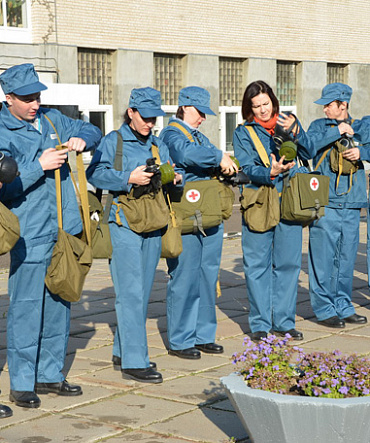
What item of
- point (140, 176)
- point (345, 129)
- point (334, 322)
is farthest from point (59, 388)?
point (345, 129)

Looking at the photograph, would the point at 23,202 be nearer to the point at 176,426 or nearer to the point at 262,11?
the point at 176,426

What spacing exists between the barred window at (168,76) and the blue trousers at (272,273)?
71.4 feet

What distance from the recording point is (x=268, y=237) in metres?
7.72

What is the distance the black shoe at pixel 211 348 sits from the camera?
24.0 ft

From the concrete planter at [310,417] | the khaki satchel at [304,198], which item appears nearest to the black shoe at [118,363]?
the khaki satchel at [304,198]

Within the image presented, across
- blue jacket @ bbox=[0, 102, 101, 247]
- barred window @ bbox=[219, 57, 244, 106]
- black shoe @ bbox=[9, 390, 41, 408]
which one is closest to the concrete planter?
black shoe @ bbox=[9, 390, 41, 408]

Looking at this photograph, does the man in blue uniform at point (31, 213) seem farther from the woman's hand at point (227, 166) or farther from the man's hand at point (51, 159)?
the woman's hand at point (227, 166)

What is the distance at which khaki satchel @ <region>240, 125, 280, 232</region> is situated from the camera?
7.53 meters

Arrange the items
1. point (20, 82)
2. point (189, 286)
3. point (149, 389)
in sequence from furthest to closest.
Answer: point (189, 286), point (149, 389), point (20, 82)

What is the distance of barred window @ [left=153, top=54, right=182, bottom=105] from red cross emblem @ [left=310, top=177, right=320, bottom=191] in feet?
70.9

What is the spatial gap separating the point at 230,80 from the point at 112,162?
25.8 metres

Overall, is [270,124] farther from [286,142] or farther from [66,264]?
[66,264]

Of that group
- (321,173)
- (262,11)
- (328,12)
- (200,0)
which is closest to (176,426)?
(321,173)

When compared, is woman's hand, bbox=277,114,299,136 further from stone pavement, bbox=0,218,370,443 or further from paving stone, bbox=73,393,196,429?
paving stone, bbox=73,393,196,429
